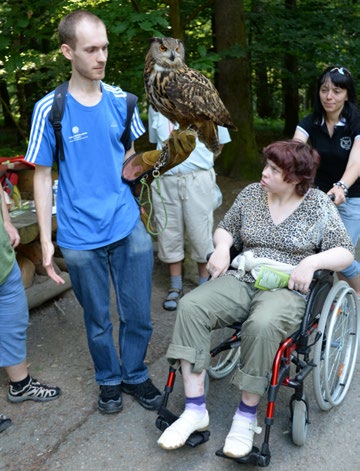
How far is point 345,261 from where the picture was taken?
267 centimetres

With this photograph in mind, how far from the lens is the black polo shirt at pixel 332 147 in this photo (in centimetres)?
338

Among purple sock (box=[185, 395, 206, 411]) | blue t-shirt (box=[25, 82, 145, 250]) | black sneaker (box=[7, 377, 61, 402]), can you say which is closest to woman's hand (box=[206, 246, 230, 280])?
blue t-shirt (box=[25, 82, 145, 250])

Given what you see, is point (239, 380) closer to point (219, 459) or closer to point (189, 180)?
point (219, 459)

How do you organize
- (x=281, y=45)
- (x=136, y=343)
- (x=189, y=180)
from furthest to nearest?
1. (x=281, y=45)
2. (x=189, y=180)
3. (x=136, y=343)

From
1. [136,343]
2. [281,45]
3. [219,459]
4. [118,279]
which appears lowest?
[219,459]

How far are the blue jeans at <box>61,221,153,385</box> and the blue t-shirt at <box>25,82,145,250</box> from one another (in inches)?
3.2

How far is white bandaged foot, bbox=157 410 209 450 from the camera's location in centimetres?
241

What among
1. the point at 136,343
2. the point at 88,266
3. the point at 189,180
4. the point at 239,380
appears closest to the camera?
the point at 239,380

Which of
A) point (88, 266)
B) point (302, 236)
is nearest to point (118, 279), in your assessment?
point (88, 266)

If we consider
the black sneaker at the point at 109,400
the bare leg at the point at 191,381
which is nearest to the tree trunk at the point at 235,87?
the black sneaker at the point at 109,400

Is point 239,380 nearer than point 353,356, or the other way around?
point 239,380

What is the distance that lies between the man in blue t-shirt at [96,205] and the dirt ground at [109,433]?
0.52ft

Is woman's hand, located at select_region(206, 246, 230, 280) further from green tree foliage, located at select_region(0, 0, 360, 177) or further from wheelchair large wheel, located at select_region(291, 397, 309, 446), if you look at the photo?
green tree foliage, located at select_region(0, 0, 360, 177)

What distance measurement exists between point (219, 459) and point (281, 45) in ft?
18.5
